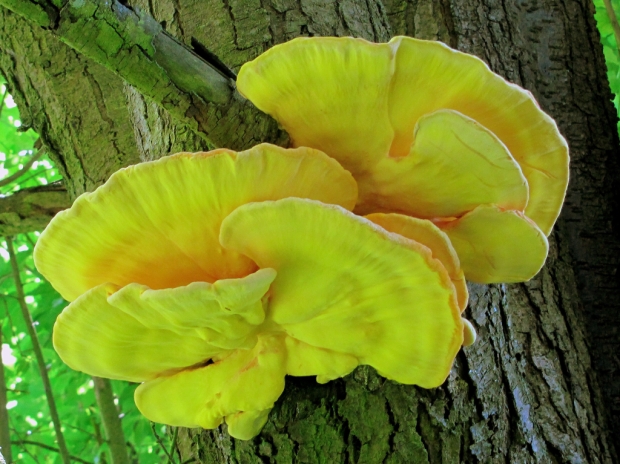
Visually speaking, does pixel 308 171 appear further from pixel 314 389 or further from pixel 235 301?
pixel 314 389

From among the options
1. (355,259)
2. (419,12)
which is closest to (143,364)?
(355,259)

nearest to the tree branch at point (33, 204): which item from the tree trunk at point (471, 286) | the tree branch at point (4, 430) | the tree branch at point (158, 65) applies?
the tree trunk at point (471, 286)

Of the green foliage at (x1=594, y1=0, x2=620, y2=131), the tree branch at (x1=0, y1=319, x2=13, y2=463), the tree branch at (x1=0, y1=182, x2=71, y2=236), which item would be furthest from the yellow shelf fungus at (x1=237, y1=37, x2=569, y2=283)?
the green foliage at (x1=594, y1=0, x2=620, y2=131)

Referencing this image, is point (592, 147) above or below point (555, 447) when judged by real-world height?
above

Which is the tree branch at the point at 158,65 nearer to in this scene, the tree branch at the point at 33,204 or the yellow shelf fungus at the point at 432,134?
the yellow shelf fungus at the point at 432,134

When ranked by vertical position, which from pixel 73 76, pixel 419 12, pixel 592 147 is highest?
pixel 73 76
